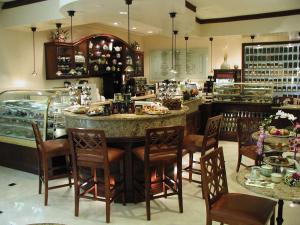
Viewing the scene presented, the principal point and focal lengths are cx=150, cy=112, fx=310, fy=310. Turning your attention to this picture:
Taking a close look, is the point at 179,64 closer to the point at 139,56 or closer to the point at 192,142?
the point at 139,56

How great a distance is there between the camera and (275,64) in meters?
9.48

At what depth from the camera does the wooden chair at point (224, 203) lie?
8.09ft

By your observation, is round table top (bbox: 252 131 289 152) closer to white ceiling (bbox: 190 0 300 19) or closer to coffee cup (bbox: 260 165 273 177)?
coffee cup (bbox: 260 165 273 177)

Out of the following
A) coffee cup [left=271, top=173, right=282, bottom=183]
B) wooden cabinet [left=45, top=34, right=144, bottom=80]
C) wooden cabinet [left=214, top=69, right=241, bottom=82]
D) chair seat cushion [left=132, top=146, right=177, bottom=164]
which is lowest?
chair seat cushion [left=132, top=146, right=177, bottom=164]

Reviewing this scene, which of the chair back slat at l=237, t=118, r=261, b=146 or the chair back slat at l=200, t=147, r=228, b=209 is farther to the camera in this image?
the chair back slat at l=237, t=118, r=261, b=146

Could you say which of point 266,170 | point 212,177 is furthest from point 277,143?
point 212,177

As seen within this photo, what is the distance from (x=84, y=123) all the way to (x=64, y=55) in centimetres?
395

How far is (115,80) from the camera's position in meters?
9.39

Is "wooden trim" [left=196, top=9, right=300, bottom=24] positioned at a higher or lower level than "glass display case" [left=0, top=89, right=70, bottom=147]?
higher

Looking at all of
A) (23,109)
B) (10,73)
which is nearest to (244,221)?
(23,109)

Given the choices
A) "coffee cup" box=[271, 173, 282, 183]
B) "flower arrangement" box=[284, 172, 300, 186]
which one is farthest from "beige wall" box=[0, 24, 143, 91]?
"flower arrangement" box=[284, 172, 300, 186]

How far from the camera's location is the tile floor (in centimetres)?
359

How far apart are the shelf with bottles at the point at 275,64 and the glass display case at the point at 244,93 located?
8.38 ft

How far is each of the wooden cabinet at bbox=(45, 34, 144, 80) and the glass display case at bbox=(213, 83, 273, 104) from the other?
129 inches
